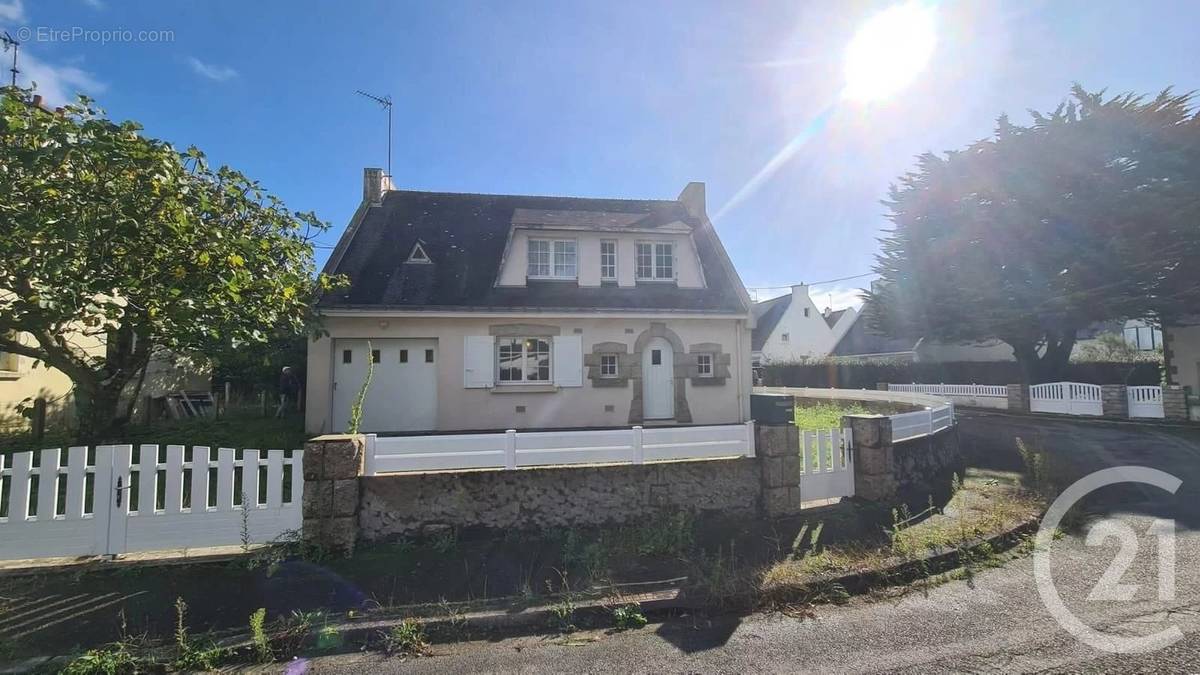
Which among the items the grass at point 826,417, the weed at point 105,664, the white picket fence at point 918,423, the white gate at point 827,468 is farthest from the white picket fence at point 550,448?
the grass at point 826,417

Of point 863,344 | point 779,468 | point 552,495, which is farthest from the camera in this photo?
point 863,344

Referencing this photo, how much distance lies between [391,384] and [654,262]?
22.4ft

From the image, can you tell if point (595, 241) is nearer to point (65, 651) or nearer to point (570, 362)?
point (570, 362)

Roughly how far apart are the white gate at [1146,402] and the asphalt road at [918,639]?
12.4 meters

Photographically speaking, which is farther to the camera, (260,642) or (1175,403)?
(1175,403)

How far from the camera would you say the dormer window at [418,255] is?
11781 millimetres

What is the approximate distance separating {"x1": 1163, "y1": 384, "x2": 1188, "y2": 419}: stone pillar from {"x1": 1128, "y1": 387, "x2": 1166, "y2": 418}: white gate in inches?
3.5

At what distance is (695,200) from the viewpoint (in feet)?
46.5

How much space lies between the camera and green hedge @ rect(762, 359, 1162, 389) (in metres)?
16.8

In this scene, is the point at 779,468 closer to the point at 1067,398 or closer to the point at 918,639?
the point at 918,639

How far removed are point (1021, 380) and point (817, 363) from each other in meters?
8.75

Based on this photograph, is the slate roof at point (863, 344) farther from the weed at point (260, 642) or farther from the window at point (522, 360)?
the weed at point (260, 642)

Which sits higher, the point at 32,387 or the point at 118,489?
the point at 32,387

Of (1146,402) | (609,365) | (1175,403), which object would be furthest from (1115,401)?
(609,365)
